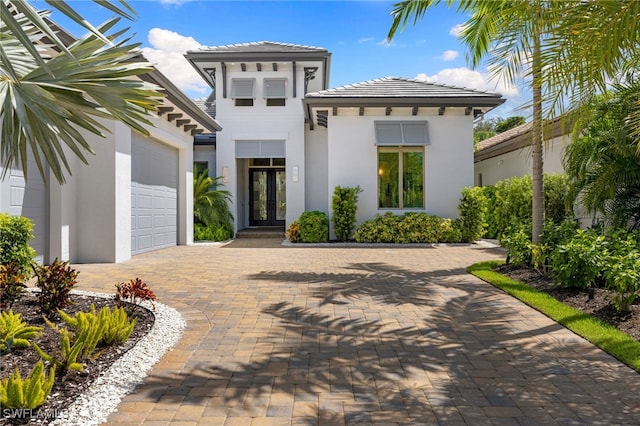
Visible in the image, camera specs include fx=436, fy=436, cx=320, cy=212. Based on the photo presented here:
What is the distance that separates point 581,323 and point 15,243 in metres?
8.21

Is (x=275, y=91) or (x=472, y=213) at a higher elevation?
(x=275, y=91)

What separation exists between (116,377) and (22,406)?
2.70 ft

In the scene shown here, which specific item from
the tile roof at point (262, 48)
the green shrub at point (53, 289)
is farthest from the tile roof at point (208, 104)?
the green shrub at point (53, 289)

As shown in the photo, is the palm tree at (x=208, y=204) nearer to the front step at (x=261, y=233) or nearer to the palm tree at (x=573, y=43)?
the front step at (x=261, y=233)

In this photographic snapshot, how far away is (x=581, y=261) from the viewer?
6.46 m

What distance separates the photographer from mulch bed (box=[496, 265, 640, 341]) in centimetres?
524

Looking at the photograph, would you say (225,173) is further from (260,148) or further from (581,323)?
(581,323)

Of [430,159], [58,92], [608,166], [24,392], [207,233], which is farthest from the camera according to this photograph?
[207,233]

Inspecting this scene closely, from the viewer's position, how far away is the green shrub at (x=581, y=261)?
6.25 meters

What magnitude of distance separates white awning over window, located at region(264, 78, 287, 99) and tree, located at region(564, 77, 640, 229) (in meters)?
12.5

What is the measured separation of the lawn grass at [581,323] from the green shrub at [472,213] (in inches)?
286

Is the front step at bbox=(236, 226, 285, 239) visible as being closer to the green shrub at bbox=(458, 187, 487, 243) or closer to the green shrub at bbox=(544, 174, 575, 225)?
the green shrub at bbox=(458, 187, 487, 243)

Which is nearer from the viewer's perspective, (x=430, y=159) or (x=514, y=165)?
(x=430, y=159)

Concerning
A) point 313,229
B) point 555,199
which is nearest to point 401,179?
point 313,229
